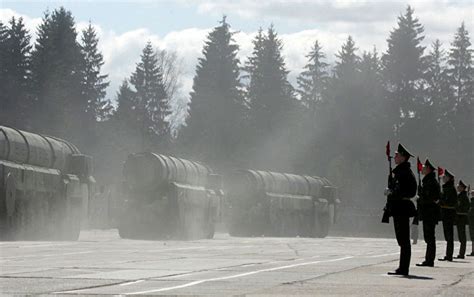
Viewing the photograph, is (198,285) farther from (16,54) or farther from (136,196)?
(16,54)

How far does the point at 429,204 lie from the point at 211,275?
6.44 m

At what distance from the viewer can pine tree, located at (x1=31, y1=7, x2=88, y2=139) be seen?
7806 centimetres

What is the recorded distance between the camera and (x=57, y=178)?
3672 centimetres

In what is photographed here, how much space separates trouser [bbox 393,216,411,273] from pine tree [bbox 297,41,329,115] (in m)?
89.7

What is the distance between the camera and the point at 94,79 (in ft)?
296

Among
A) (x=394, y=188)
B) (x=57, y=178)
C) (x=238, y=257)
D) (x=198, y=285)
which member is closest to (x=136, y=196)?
(x=57, y=178)

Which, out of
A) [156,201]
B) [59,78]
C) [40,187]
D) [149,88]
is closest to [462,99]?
[149,88]

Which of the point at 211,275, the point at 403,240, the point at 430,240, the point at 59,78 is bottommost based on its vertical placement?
the point at 211,275

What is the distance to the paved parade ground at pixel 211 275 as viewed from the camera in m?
14.0

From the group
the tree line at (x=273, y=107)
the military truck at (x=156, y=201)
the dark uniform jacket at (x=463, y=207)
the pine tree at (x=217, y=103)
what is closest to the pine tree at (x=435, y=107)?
the tree line at (x=273, y=107)

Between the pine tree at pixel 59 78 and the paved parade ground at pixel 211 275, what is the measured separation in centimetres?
5394

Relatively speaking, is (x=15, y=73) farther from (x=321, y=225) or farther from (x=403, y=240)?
(x=403, y=240)

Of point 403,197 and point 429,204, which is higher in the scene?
point 429,204

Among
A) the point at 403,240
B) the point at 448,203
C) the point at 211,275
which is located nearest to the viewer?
the point at 211,275
